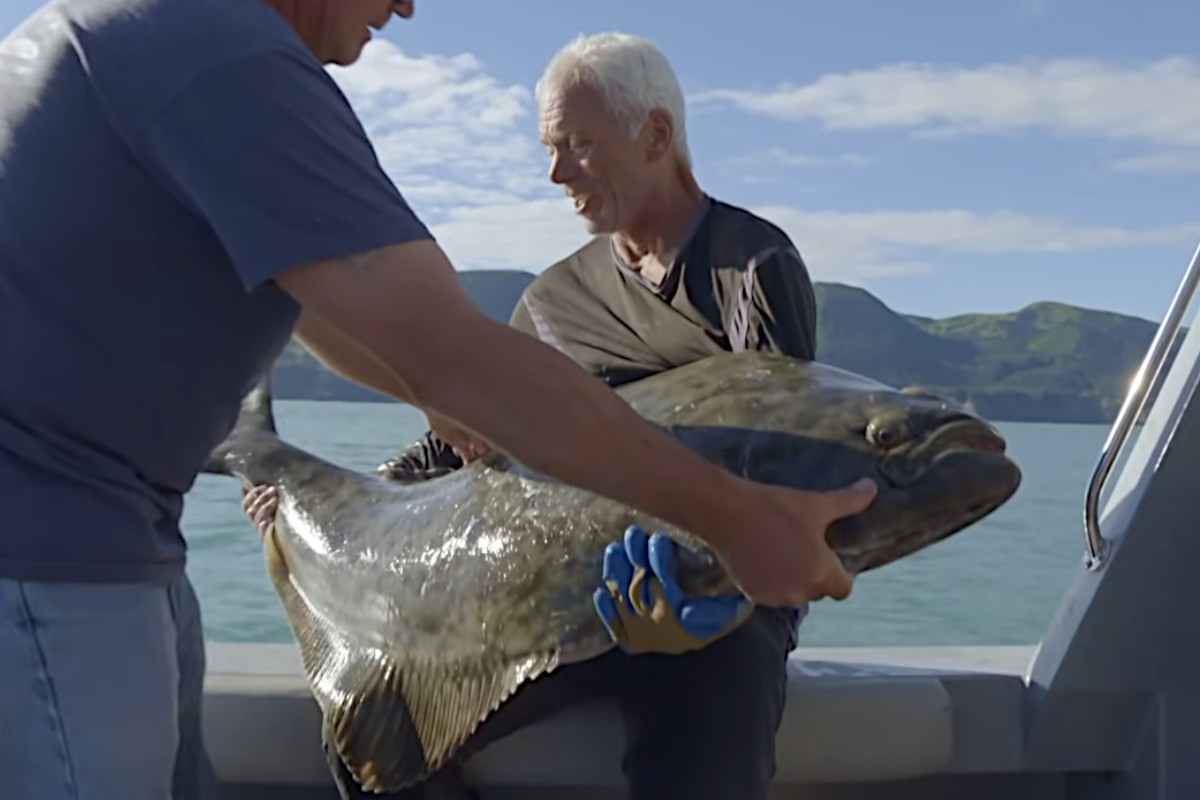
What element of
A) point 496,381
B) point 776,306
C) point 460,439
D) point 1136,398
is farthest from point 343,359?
point 1136,398

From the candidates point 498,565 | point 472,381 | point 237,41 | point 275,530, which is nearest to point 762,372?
point 498,565

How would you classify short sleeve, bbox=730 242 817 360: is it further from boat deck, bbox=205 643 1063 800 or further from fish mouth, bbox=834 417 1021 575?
fish mouth, bbox=834 417 1021 575

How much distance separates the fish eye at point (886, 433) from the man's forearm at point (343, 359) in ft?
2.66

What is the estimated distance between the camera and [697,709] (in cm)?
220

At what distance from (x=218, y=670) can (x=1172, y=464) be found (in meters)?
1.88

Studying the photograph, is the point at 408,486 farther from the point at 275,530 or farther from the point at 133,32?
the point at 133,32

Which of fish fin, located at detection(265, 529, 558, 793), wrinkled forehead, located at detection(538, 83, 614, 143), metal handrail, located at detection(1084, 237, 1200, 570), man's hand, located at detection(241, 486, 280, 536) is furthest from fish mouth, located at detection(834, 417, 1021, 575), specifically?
man's hand, located at detection(241, 486, 280, 536)

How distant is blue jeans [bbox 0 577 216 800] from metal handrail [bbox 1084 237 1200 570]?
67.1 inches

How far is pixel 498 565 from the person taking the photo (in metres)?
2.23

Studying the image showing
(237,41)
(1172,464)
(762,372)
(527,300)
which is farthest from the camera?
(527,300)

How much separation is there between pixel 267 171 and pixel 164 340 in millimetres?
271

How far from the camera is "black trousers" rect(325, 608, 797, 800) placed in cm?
218

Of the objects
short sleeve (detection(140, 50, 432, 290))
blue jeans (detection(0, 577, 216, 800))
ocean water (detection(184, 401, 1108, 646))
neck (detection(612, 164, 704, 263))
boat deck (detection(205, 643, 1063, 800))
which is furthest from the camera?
ocean water (detection(184, 401, 1108, 646))

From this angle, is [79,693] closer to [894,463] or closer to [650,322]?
[894,463]
